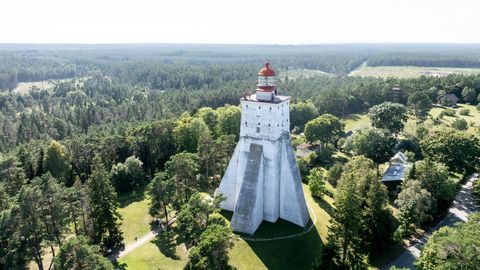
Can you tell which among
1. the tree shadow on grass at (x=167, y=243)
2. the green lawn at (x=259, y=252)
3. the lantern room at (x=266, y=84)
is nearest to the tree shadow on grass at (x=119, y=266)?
the green lawn at (x=259, y=252)

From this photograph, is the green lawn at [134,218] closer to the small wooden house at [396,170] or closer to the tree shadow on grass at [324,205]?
the tree shadow on grass at [324,205]

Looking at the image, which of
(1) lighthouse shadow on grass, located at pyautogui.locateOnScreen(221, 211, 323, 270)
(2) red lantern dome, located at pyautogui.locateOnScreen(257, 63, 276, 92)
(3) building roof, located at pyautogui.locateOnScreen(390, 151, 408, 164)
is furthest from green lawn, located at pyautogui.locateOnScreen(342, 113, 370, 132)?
(2) red lantern dome, located at pyautogui.locateOnScreen(257, 63, 276, 92)

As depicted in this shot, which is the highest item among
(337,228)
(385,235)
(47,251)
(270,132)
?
(270,132)

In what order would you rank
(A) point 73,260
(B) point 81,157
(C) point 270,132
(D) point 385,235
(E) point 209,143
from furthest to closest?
(B) point 81,157 < (E) point 209,143 < (C) point 270,132 < (D) point 385,235 < (A) point 73,260

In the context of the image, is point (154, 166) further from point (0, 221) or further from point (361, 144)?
point (361, 144)

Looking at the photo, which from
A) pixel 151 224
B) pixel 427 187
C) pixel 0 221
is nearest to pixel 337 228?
pixel 427 187

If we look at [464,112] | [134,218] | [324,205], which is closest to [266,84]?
[324,205]

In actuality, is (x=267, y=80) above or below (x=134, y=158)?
above

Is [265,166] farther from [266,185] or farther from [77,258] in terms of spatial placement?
[77,258]
